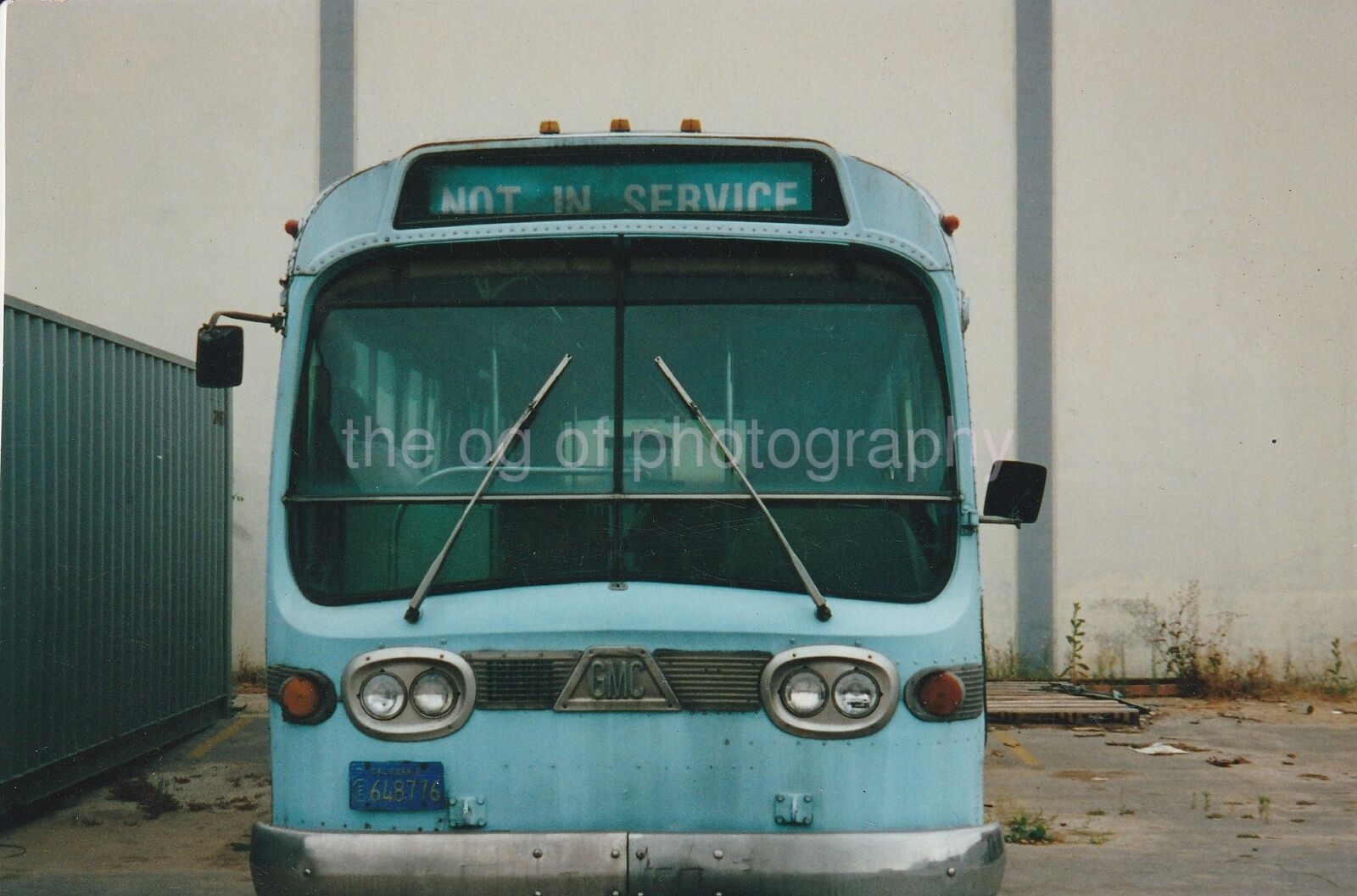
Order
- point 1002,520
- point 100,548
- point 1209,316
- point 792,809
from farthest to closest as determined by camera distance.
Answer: point 1209,316 → point 100,548 → point 1002,520 → point 792,809

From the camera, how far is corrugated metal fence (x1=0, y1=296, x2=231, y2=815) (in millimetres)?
6762

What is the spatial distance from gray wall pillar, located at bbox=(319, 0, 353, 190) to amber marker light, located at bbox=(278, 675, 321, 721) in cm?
879

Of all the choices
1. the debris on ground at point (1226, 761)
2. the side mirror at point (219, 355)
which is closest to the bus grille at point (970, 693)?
the side mirror at point (219, 355)

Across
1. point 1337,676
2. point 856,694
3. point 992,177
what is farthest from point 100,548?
point 1337,676

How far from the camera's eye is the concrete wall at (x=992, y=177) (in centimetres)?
1180

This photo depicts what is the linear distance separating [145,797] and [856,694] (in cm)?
530

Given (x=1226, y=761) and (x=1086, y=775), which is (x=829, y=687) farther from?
(x=1226, y=761)

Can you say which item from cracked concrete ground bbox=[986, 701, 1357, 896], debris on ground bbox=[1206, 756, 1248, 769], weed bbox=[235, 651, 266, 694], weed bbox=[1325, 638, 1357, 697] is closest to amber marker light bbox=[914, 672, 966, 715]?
cracked concrete ground bbox=[986, 701, 1357, 896]

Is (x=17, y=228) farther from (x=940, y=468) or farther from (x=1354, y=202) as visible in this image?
(x=1354, y=202)

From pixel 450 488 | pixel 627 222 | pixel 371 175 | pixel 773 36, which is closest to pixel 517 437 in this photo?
pixel 450 488

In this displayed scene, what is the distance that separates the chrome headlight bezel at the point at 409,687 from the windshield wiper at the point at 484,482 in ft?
0.40

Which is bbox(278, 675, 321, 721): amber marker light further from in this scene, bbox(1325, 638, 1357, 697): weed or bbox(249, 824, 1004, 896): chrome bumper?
bbox(1325, 638, 1357, 697): weed

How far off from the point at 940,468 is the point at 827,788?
3.44ft

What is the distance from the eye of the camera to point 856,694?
3861 mm
